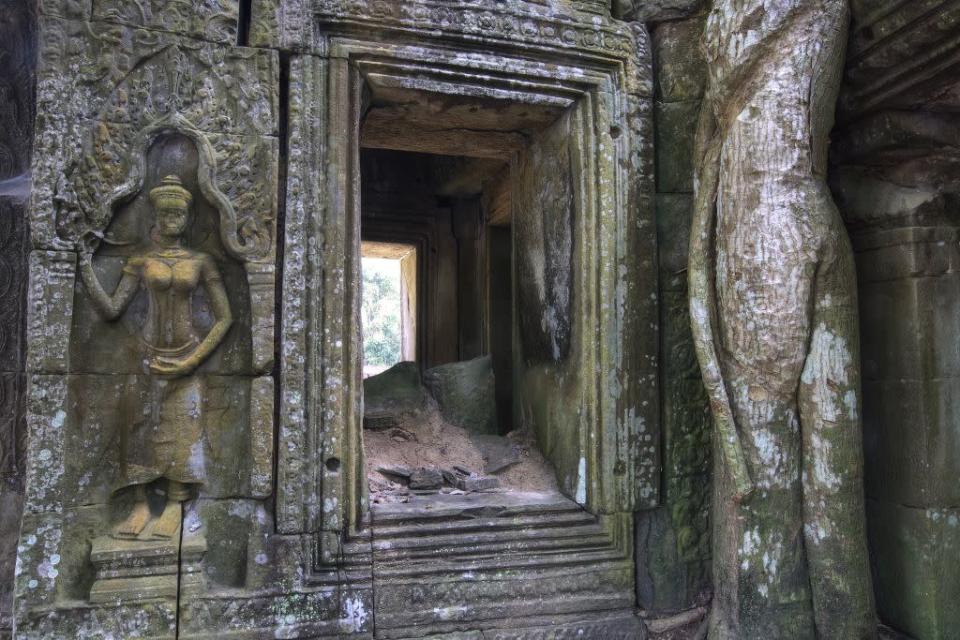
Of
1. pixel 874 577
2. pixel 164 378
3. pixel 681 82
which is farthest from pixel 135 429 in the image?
pixel 874 577

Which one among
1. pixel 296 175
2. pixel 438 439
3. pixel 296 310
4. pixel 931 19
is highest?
pixel 931 19

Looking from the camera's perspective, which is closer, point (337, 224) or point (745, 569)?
point (745, 569)

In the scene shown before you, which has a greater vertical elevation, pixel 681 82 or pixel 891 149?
pixel 681 82

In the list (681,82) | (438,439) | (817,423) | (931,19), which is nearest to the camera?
(931,19)

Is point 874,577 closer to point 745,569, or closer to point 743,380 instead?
point 745,569

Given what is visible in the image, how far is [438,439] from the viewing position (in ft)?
13.5

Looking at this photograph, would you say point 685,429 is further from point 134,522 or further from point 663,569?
point 134,522

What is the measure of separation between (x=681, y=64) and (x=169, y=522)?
3.21m

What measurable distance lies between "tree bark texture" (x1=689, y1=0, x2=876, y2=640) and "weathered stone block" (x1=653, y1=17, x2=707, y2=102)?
632mm

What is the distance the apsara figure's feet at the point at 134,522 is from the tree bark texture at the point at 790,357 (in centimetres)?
240

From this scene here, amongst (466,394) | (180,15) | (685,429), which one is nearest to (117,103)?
(180,15)

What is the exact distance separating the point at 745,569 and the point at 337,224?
2240mm

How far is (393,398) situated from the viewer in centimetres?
438

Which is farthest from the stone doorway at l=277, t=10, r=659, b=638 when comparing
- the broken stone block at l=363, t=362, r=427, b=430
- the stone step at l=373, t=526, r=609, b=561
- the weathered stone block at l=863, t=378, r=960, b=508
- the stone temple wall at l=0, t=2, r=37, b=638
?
the stone temple wall at l=0, t=2, r=37, b=638
